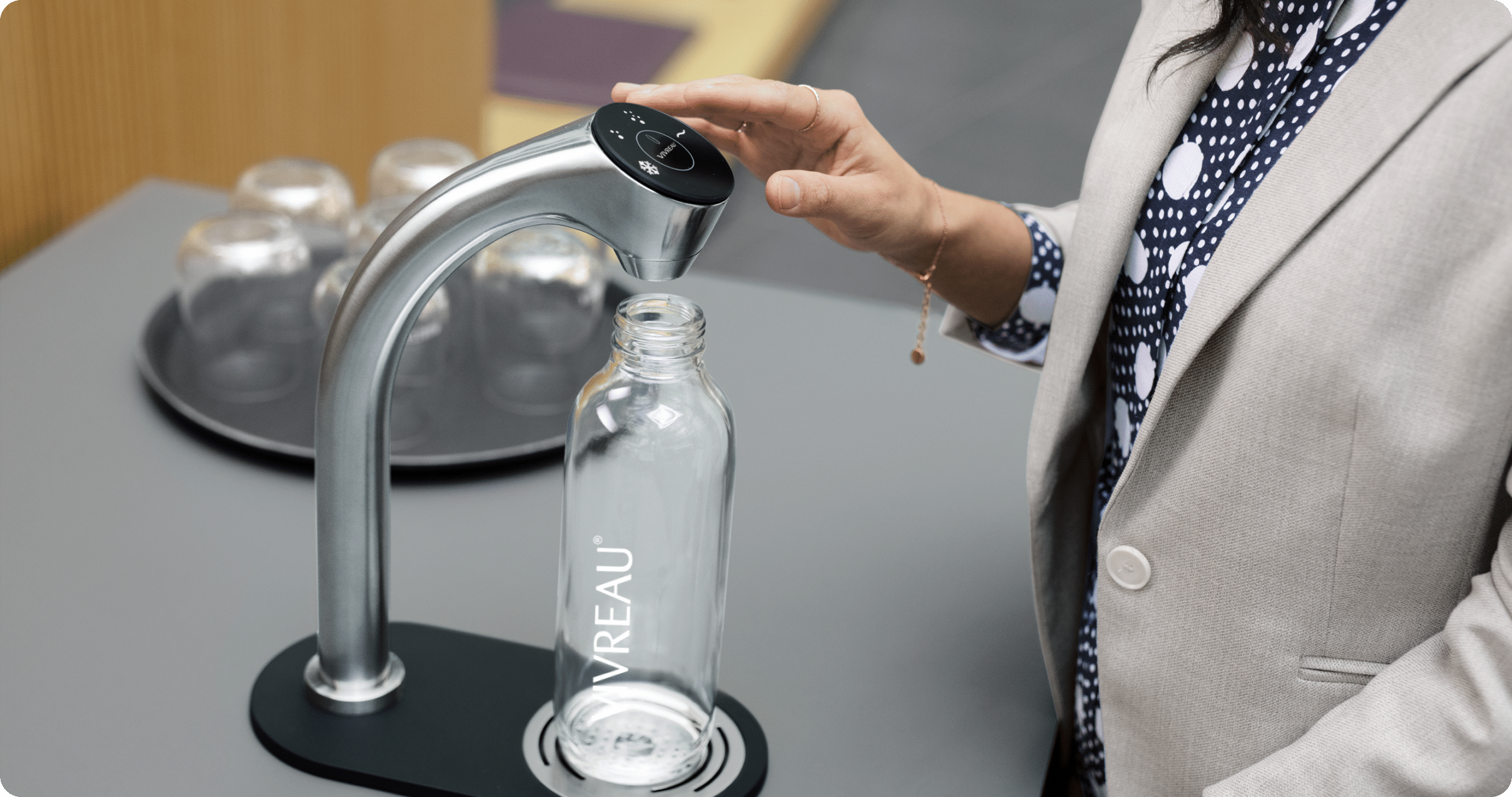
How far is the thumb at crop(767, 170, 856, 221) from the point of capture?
2.30 feet

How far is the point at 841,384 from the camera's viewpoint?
3.91 feet

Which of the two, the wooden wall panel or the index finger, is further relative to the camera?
the wooden wall panel

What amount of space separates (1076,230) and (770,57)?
345 cm

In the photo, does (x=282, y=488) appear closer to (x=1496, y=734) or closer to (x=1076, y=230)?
Result: (x=1076, y=230)

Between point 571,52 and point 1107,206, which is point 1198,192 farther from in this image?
point 571,52

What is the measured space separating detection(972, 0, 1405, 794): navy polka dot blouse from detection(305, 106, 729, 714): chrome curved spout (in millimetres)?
325

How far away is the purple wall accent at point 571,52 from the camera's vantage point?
3516mm

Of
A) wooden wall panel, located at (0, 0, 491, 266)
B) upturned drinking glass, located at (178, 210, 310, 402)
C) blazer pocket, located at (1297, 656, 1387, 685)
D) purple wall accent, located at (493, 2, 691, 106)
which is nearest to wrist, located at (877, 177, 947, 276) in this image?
blazer pocket, located at (1297, 656, 1387, 685)

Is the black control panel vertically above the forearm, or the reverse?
the black control panel

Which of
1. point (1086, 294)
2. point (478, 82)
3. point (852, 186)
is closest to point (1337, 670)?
point (1086, 294)

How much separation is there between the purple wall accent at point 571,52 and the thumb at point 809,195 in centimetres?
272

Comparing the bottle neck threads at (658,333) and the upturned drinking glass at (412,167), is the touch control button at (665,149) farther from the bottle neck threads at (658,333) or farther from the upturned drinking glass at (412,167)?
the upturned drinking glass at (412,167)

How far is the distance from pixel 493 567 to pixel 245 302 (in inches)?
15.5

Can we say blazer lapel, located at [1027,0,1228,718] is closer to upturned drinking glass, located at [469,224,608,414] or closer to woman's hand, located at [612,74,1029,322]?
woman's hand, located at [612,74,1029,322]
